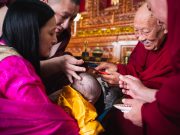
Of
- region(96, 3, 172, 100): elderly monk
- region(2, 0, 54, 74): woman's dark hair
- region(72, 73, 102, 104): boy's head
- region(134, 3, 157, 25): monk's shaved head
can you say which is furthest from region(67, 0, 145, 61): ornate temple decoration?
region(2, 0, 54, 74): woman's dark hair

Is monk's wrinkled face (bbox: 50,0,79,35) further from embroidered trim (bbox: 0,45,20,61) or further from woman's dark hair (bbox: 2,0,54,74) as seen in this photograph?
embroidered trim (bbox: 0,45,20,61)

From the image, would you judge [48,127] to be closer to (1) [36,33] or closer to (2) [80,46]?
(1) [36,33]

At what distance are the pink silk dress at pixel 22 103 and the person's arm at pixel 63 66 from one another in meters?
0.48

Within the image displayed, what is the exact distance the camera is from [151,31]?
2.25m

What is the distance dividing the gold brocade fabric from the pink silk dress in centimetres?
22

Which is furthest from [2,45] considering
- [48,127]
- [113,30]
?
[113,30]

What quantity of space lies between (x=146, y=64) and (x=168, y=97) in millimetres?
1053

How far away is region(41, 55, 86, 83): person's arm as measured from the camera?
5.96 feet

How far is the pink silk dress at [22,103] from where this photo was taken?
1.29m

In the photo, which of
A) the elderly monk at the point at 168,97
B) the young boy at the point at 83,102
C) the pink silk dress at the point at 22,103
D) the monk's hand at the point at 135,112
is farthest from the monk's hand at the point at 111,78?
the pink silk dress at the point at 22,103

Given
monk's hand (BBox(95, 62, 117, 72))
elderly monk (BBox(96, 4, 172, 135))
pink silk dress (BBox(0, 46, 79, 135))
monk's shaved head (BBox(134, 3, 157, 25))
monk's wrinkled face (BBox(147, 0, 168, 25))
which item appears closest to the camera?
pink silk dress (BBox(0, 46, 79, 135))

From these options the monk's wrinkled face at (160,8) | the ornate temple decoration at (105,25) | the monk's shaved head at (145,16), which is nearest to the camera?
the monk's wrinkled face at (160,8)

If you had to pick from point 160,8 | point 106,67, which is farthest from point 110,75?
point 160,8

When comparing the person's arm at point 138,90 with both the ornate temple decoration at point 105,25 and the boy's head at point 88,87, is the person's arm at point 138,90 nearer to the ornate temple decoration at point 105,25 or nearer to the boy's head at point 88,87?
the boy's head at point 88,87
